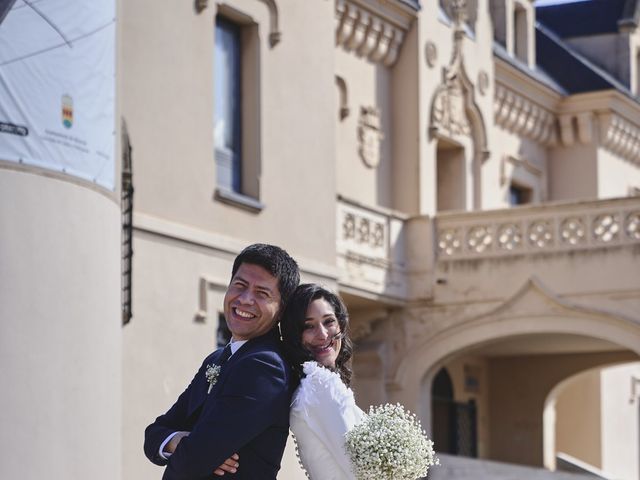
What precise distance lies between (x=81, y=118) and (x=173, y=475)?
7.48 m

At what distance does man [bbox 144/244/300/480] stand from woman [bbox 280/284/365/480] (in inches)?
2.3

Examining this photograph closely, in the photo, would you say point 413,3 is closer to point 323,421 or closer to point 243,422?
point 323,421

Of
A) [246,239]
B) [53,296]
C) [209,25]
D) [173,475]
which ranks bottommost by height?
[173,475]

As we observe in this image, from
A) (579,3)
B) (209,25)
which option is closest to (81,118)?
(209,25)

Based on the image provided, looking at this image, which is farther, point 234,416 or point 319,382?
point 319,382

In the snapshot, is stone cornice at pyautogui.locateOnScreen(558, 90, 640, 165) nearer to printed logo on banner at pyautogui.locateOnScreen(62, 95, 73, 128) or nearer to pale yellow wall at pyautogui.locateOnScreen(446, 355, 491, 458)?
pale yellow wall at pyautogui.locateOnScreen(446, 355, 491, 458)

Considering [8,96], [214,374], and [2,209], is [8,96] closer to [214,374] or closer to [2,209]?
[2,209]

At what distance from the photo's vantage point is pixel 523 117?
29.9m

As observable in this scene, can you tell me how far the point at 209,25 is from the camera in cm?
1838

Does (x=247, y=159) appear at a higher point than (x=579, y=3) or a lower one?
lower

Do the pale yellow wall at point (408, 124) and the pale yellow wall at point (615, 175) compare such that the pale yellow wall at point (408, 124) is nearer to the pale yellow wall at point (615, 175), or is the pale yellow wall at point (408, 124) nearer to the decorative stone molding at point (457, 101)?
the decorative stone molding at point (457, 101)

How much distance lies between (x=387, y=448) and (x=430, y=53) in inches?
799

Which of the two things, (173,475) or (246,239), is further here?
(246,239)

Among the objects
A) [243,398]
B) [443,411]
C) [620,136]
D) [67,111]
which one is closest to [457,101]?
[443,411]
